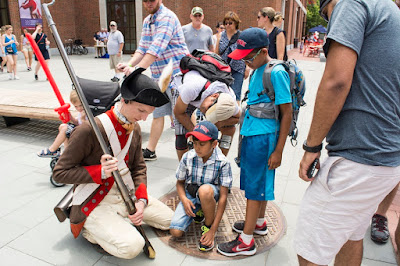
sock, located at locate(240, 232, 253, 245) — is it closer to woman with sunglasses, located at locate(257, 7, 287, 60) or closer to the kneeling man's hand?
the kneeling man's hand

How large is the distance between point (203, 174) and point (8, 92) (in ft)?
17.5

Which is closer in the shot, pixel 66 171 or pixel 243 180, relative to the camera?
pixel 66 171

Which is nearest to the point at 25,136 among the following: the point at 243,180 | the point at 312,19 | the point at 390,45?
the point at 243,180

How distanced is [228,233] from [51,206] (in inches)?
72.2

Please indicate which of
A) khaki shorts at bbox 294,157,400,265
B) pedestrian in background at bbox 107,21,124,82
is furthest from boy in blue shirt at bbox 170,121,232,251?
pedestrian in background at bbox 107,21,124,82

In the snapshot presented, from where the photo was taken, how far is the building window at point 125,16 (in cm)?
2300

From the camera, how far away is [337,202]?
171cm

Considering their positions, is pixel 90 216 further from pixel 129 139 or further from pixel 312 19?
pixel 312 19

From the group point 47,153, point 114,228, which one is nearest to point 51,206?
point 47,153

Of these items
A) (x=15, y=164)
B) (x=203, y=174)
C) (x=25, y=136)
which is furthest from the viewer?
(x=25, y=136)

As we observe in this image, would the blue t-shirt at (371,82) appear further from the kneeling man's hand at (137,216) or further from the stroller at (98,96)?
the stroller at (98,96)

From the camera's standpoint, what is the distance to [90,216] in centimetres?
263

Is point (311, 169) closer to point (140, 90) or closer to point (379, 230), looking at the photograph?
point (140, 90)

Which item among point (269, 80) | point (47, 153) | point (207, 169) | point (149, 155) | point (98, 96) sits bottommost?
point (149, 155)
